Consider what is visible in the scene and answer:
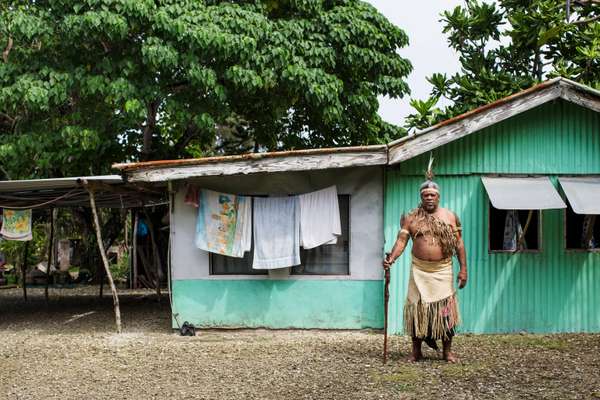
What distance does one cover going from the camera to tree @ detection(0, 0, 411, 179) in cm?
1236

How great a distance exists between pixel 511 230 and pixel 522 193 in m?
0.77

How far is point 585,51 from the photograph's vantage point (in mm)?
14047

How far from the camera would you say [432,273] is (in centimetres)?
761

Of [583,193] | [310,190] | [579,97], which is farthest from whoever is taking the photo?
→ [310,190]

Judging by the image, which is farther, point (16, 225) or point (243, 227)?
point (16, 225)

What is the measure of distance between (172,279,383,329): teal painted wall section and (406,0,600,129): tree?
5.91m

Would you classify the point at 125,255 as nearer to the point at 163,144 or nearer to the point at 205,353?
the point at 163,144

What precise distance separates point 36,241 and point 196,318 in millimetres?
14582

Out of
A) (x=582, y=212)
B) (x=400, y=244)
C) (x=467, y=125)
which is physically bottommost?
(x=400, y=244)

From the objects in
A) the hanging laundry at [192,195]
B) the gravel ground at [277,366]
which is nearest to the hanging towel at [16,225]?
the gravel ground at [277,366]

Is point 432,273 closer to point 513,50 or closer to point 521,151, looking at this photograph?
A: point 521,151

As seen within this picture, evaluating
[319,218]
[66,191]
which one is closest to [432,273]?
[319,218]

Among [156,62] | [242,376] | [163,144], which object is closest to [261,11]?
[156,62]

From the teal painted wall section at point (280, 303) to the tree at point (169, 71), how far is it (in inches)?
160
